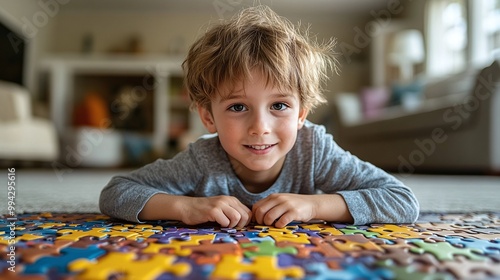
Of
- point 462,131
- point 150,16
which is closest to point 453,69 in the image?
point 462,131

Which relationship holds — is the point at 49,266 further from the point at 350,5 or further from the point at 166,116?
the point at 350,5

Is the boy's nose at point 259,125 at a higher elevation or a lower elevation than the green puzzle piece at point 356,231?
higher

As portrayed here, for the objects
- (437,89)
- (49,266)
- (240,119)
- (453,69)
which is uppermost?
(453,69)

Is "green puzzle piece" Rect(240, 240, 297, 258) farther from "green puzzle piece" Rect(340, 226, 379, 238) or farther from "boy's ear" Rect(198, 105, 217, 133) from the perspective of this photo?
"boy's ear" Rect(198, 105, 217, 133)

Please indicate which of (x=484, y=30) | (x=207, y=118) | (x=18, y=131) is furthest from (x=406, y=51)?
(x=207, y=118)

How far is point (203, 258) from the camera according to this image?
567mm

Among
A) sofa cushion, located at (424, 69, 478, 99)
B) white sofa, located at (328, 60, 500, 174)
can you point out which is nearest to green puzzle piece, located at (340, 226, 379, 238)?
white sofa, located at (328, 60, 500, 174)

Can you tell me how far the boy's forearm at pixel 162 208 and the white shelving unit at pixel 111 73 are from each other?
505cm

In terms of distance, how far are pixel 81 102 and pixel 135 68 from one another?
893 mm

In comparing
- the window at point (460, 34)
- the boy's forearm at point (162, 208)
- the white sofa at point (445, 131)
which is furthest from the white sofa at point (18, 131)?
the window at point (460, 34)

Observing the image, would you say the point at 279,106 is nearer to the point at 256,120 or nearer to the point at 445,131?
Result: the point at 256,120

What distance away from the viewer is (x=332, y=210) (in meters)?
0.88

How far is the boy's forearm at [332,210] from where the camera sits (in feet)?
2.86

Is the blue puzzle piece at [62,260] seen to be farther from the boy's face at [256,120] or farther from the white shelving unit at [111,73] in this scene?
the white shelving unit at [111,73]
